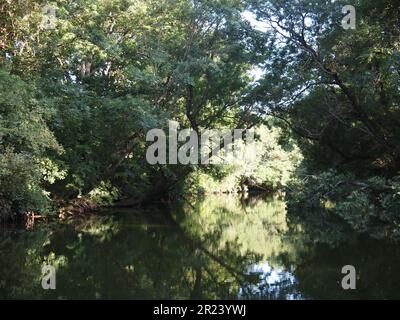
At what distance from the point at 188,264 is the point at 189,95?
13352mm

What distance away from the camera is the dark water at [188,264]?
6156 mm

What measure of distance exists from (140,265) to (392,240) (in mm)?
5426

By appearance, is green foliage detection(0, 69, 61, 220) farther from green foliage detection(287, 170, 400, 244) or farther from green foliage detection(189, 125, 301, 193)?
green foliage detection(189, 125, 301, 193)

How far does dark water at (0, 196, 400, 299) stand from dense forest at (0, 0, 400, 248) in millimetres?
1594

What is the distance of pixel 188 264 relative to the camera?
8.29m

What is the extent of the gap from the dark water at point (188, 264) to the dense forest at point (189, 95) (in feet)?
5.23

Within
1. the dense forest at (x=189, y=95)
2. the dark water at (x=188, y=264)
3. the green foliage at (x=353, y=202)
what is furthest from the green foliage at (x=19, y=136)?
the green foliage at (x=353, y=202)

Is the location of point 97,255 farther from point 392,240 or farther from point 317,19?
point 317,19

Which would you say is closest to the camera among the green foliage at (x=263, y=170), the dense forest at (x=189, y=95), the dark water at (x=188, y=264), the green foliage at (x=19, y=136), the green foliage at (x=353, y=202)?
the dark water at (x=188, y=264)

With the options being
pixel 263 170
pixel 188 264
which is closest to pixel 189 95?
pixel 188 264

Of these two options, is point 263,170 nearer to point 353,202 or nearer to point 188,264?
point 353,202

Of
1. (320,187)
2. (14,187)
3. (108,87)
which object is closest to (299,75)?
(320,187)

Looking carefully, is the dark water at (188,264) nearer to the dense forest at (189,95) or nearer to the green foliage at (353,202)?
the green foliage at (353,202)

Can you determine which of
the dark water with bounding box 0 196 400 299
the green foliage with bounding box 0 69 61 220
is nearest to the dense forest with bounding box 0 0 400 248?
the green foliage with bounding box 0 69 61 220
